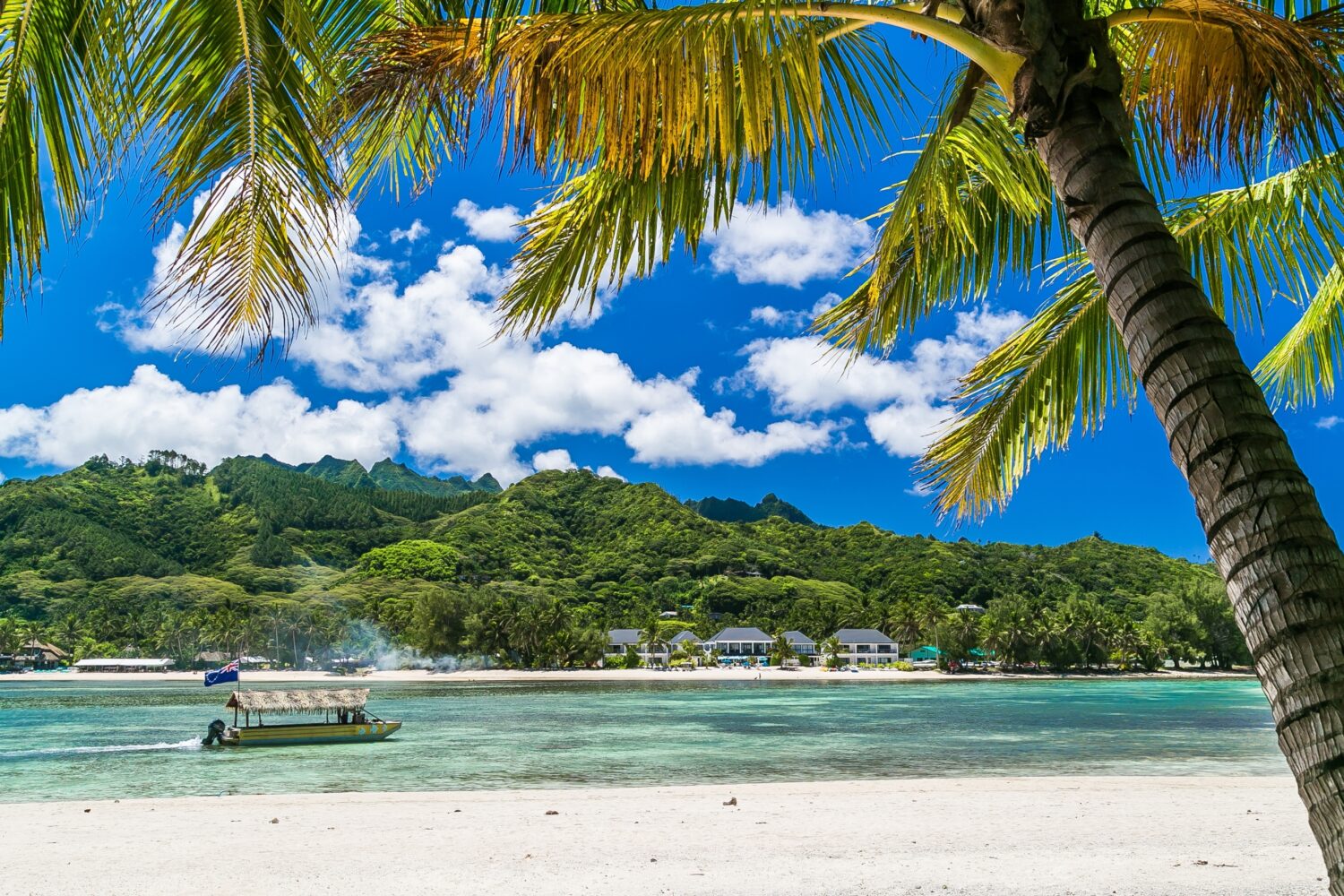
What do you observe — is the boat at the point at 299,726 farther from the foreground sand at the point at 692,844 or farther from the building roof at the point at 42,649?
the building roof at the point at 42,649

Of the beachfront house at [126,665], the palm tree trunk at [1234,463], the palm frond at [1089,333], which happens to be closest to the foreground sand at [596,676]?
the beachfront house at [126,665]

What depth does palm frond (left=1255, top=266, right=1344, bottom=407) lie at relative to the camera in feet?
15.9

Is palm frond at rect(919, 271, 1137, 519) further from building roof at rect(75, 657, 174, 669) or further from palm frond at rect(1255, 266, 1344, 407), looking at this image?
building roof at rect(75, 657, 174, 669)

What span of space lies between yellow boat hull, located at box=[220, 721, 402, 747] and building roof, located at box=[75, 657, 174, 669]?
6210 centimetres

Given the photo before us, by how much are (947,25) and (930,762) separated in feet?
65.7

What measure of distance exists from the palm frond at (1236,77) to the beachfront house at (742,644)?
268 feet

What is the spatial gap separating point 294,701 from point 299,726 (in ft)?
3.61

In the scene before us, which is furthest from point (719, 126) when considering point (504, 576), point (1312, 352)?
point (504, 576)

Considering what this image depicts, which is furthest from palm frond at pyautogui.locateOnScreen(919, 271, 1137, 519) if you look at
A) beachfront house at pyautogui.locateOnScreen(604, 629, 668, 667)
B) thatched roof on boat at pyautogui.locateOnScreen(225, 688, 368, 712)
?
beachfront house at pyautogui.locateOnScreen(604, 629, 668, 667)

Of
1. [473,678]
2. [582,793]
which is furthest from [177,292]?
[473,678]

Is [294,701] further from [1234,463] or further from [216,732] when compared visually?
[1234,463]

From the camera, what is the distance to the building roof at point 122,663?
75938 mm

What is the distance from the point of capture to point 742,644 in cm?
8331

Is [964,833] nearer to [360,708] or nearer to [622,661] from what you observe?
[360,708]
